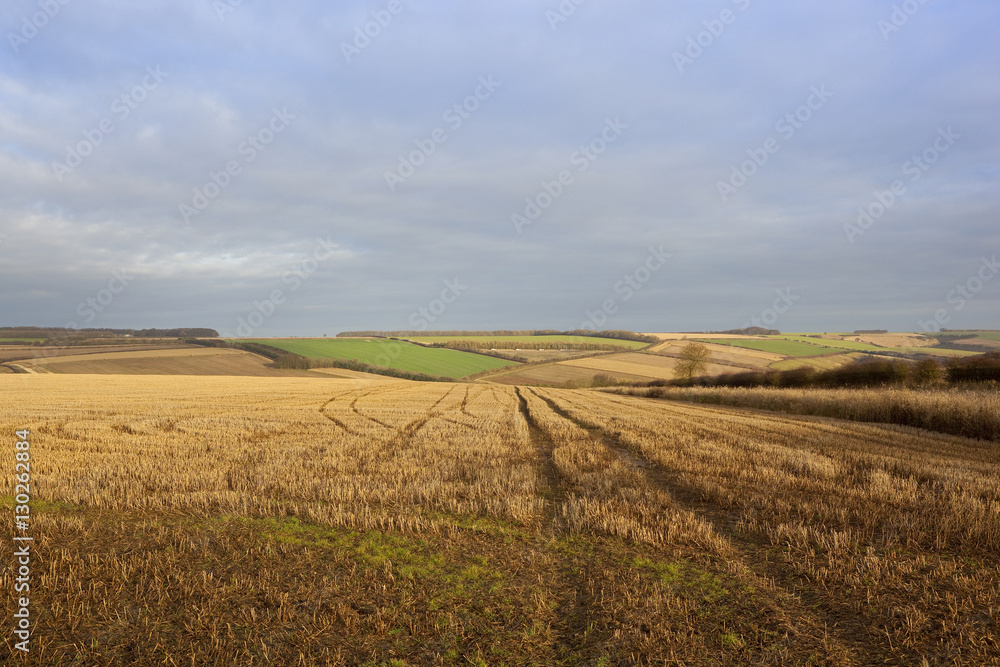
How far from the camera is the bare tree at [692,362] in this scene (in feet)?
229

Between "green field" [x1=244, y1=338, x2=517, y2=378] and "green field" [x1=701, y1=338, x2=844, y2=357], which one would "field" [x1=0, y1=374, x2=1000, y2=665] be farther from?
"green field" [x1=701, y1=338, x2=844, y2=357]

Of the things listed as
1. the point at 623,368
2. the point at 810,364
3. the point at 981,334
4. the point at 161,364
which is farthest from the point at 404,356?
the point at 981,334

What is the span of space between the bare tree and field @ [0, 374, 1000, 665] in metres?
59.0

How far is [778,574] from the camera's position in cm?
570

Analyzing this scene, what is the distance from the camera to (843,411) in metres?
25.7

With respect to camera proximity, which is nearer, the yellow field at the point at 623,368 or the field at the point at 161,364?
the field at the point at 161,364

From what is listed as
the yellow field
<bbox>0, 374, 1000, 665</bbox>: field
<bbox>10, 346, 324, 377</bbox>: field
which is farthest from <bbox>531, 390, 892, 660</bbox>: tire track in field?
<bbox>10, 346, 324, 377</bbox>: field

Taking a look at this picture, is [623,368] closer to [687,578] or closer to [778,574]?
[778,574]

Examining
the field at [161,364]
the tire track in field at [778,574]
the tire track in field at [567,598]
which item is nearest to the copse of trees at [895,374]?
the tire track in field at [778,574]

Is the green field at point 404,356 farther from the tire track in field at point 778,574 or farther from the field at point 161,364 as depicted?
the tire track in field at point 778,574

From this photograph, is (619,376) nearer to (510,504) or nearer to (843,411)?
(843,411)

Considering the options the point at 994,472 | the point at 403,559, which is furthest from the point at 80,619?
the point at 994,472

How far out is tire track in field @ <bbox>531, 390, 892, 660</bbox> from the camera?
4.35 meters

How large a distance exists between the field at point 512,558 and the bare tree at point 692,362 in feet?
194
